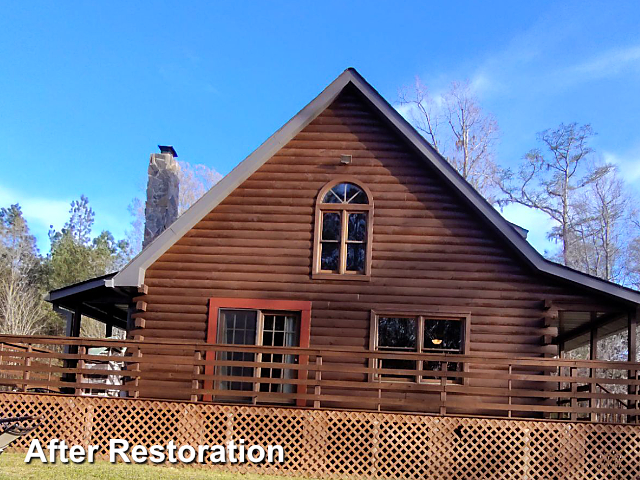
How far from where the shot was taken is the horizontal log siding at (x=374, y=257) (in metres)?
13.5

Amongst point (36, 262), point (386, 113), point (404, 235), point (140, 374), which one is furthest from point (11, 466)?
point (36, 262)

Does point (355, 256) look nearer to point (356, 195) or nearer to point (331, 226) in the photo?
point (331, 226)

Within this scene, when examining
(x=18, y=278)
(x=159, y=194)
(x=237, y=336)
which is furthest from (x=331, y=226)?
(x=18, y=278)

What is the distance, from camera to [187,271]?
46.1ft

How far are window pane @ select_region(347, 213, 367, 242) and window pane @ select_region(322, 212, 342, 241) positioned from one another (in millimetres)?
205

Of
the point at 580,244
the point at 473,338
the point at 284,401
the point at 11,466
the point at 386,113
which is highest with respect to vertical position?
the point at 580,244

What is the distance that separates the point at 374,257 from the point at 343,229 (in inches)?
30.4

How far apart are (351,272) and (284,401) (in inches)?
103

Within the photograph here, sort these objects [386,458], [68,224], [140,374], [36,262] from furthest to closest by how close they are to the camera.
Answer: [68,224] → [36,262] → [140,374] → [386,458]

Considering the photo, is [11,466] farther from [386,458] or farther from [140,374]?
[386,458]

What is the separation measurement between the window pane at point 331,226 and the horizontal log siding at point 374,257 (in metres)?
0.28

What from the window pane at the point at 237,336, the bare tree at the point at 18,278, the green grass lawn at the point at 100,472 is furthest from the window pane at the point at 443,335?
the bare tree at the point at 18,278

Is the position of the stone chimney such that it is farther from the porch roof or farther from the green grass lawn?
the green grass lawn

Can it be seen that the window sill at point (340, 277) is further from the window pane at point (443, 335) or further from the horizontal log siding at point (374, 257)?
the window pane at point (443, 335)
